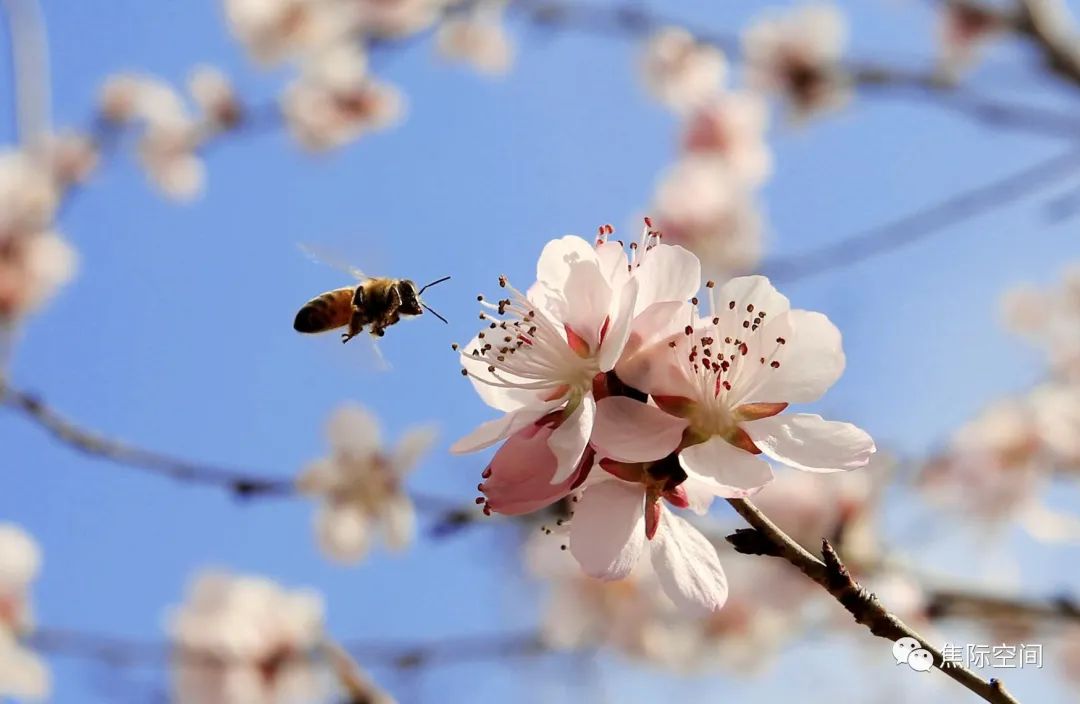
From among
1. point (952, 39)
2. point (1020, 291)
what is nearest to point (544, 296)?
point (952, 39)

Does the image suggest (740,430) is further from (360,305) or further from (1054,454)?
(1054,454)

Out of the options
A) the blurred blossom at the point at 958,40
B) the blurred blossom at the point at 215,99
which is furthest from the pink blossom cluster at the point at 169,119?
the blurred blossom at the point at 958,40

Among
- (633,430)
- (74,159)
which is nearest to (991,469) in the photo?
(633,430)

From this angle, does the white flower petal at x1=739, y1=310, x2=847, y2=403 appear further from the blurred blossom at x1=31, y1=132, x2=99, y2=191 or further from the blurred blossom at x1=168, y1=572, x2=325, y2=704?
the blurred blossom at x1=31, y1=132, x2=99, y2=191

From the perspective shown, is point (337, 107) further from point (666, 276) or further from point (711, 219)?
point (666, 276)

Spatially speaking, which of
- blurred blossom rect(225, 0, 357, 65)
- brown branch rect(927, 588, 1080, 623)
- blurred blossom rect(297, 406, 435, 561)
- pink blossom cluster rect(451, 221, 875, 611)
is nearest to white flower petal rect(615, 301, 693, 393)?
pink blossom cluster rect(451, 221, 875, 611)

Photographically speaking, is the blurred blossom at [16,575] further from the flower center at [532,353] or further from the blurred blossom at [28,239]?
the flower center at [532,353]
